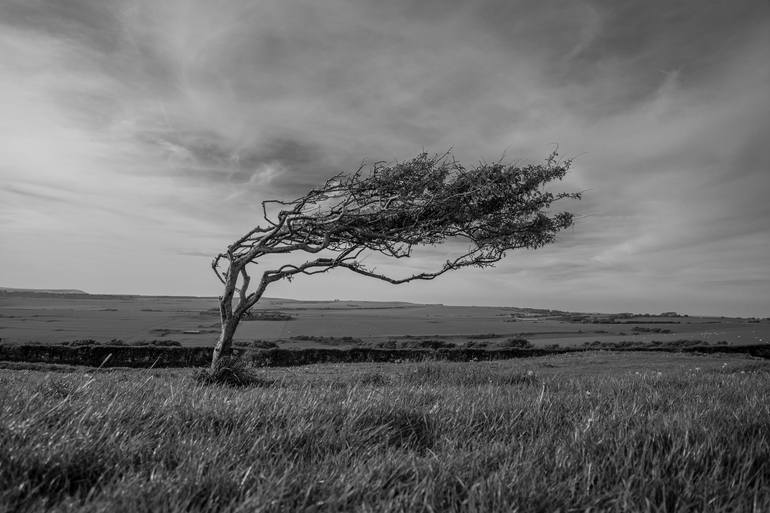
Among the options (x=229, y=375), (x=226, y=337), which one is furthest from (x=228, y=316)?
(x=229, y=375)

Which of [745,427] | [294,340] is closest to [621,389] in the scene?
[745,427]

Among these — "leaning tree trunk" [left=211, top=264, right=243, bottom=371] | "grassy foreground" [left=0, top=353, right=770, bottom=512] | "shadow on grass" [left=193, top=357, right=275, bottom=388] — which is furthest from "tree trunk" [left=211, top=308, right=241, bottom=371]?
"grassy foreground" [left=0, top=353, right=770, bottom=512]

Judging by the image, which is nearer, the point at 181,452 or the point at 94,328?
the point at 181,452

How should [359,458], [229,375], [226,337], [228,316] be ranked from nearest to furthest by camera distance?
1. [359,458]
2. [229,375]
3. [226,337]
4. [228,316]

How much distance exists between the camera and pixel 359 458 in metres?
2.65

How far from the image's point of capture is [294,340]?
173 feet

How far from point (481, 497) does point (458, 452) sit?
0.76 meters

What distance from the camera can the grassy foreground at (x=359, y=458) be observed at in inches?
80.8

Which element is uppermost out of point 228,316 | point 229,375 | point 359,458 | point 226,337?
point 228,316

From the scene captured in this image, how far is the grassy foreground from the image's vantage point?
2.05 metres

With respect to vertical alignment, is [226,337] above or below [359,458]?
below

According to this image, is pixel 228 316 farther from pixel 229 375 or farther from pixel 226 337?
pixel 229 375

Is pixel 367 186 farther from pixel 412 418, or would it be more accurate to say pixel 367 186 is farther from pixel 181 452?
pixel 181 452

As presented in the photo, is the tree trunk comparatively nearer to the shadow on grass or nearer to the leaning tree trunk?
the leaning tree trunk
